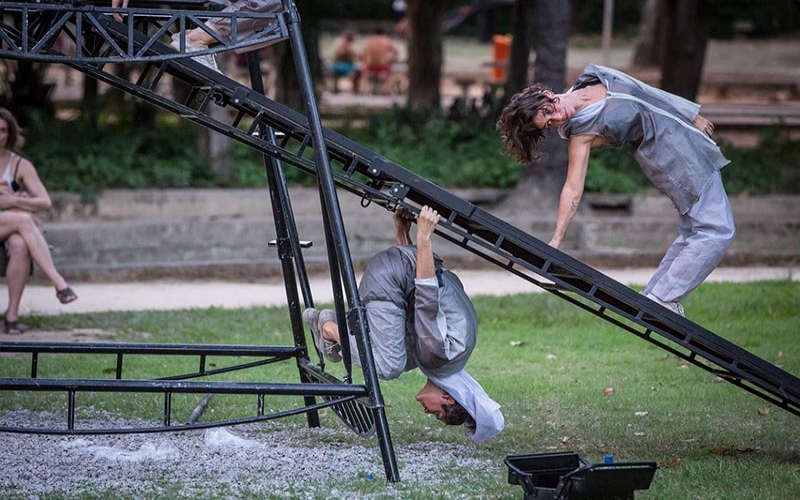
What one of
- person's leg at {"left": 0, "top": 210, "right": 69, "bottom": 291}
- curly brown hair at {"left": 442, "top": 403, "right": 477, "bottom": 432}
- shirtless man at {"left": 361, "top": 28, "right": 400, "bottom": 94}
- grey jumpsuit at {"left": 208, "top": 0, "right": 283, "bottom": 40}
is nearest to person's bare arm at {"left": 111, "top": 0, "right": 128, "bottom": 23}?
grey jumpsuit at {"left": 208, "top": 0, "right": 283, "bottom": 40}

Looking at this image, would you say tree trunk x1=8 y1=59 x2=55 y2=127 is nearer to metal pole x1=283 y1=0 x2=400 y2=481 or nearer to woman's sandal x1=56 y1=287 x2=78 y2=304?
woman's sandal x1=56 y1=287 x2=78 y2=304

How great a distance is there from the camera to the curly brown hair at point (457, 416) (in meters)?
6.11

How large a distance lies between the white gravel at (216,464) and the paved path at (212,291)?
387 centimetres

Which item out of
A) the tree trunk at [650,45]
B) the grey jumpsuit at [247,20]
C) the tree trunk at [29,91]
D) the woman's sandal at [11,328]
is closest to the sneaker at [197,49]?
the grey jumpsuit at [247,20]

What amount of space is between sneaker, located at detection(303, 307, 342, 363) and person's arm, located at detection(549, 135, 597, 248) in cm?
127

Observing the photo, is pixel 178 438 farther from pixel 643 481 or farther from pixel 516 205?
pixel 516 205

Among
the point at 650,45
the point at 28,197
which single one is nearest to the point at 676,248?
the point at 28,197

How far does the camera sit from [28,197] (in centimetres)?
990

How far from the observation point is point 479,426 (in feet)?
19.9

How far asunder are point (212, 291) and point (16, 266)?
104 inches

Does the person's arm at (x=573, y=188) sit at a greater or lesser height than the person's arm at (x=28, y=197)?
greater

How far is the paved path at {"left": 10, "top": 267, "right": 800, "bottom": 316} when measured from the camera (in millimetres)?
11008

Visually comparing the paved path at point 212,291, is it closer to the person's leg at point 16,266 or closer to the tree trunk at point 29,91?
the person's leg at point 16,266

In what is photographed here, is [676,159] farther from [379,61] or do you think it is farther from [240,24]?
[379,61]
